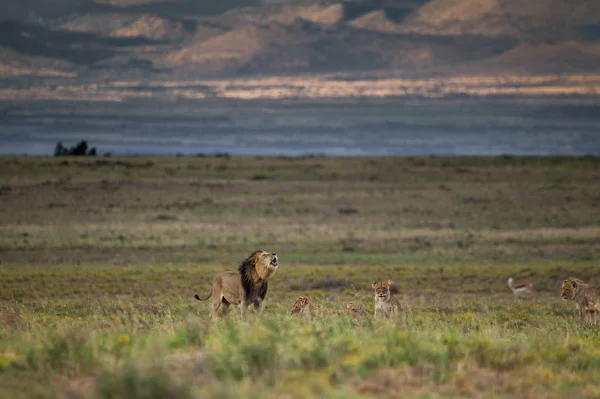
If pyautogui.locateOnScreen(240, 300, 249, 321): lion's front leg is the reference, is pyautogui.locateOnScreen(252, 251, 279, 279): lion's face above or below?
above

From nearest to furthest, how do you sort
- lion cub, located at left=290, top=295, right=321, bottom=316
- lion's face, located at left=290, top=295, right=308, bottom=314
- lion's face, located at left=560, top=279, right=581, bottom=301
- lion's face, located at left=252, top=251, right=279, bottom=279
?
lion's face, located at left=252, top=251, right=279, bottom=279
lion cub, located at left=290, top=295, right=321, bottom=316
lion's face, located at left=290, top=295, right=308, bottom=314
lion's face, located at left=560, top=279, right=581, bottom=301

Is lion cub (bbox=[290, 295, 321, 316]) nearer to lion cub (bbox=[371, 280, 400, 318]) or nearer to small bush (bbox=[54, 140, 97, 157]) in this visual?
lion cub (bbox=[371, 280, 400, 318])

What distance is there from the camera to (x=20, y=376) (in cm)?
838

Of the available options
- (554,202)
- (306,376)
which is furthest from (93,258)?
(554,202)

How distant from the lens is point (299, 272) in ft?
95.5

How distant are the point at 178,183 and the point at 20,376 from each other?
176 feet

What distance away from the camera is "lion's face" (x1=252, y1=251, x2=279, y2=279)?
13117mm

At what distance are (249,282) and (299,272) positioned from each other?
50.7 feet

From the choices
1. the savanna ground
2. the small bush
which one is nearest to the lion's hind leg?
the savanna ground

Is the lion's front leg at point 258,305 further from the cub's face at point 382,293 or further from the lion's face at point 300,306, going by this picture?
the cub's face at point 382,293

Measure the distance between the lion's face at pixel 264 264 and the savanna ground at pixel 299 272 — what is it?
0.77 m

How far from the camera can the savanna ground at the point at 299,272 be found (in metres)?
8.47

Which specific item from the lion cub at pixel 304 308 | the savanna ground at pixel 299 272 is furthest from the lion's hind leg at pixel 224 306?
the lion cub at pixel 304 308

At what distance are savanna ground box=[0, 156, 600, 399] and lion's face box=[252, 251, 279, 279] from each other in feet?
2.53
